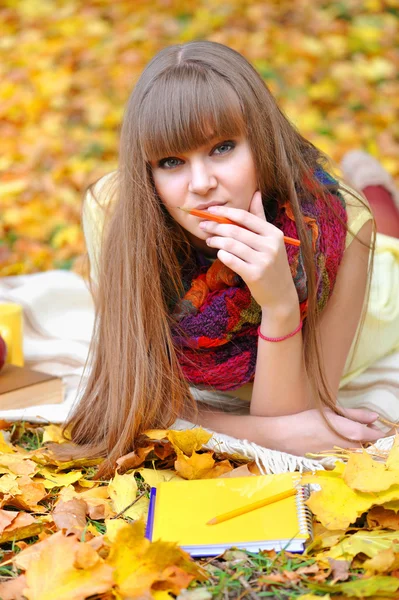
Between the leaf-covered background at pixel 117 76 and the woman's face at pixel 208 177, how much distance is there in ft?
5.39

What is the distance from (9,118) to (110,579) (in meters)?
3.49

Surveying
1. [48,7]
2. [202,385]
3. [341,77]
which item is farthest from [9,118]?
[202,385]

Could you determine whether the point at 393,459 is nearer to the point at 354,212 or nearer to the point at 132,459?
the point at 132,459

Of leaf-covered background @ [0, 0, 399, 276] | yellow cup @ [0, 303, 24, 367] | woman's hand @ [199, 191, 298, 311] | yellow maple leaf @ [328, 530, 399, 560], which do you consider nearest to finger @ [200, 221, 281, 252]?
woman's hand @ [199, 191, 298, 311]

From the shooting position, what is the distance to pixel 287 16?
5.00m

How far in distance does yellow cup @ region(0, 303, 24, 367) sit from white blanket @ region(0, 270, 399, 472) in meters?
0.11

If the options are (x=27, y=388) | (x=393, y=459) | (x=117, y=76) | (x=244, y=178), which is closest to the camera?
(x=393, y=459)

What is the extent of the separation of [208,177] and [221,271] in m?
0.26

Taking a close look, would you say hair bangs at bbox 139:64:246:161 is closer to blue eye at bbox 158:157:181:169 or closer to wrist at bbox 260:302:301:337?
blue eye at bbox 158:157:181:169

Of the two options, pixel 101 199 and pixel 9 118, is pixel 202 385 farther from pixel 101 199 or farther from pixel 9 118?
pixel 9 118

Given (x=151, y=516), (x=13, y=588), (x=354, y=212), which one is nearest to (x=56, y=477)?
(x=151, y=516)

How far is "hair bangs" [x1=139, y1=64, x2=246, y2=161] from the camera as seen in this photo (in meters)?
1.39

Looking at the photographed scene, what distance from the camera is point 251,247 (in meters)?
1.45

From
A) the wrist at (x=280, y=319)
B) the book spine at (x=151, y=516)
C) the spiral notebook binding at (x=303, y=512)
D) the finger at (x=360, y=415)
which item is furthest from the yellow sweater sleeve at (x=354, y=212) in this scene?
the book spine at (x=151, y=516)
